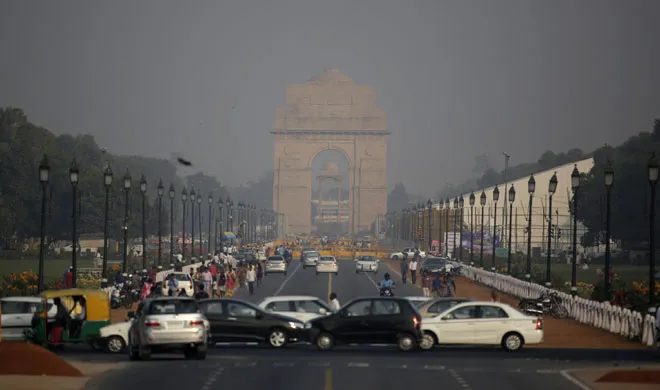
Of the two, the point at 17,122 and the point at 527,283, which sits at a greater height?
the point at 17,122

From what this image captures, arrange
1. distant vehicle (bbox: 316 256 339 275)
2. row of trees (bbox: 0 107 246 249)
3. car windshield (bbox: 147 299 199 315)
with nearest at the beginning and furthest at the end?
car windshield (bbox: 147 299 199 315), distant vehicle (bbox: 316 256 339 275), row of trees (bbox: 0 107 246 249)

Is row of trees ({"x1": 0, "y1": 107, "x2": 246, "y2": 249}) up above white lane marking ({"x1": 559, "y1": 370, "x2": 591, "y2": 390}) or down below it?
above

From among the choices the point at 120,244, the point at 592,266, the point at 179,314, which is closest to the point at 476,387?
the point at 179,314

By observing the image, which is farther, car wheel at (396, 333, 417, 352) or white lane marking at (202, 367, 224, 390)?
car wheel at (396, 333, 417, 352)

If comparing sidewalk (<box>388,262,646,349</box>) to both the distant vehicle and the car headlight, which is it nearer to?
the car headlight

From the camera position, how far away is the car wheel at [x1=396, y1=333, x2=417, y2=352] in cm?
3341

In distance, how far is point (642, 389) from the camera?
24875 mm

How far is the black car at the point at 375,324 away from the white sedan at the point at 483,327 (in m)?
0.77

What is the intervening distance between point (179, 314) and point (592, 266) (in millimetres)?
76429

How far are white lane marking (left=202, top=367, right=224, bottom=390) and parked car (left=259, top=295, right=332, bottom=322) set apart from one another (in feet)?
29.7

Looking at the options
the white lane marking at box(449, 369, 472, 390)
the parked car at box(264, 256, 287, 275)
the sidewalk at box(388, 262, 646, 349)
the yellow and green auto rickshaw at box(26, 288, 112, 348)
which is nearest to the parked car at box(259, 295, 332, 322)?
the yellow and green auto rickshaw at box(26, 288, 112, 348)

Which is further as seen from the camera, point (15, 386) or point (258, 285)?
point (258, 285)

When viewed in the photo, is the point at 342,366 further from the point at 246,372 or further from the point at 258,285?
the point at 258,285

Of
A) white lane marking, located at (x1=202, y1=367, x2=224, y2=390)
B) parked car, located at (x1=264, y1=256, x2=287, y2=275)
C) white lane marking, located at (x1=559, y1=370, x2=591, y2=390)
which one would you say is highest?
parked car, located at (x1=264, y1=256, x2=287, y2=275)
